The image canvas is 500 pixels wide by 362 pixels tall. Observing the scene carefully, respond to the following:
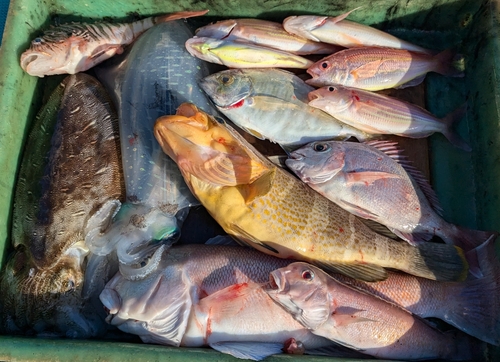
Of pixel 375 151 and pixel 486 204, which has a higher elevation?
pixel 375 151

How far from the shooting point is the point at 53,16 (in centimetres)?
273

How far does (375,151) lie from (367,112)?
0.25 metres

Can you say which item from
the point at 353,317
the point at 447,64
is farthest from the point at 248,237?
the point at 447,64

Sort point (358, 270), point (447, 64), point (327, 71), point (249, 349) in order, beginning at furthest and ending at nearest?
point (447, 64) < point (327, 71) < point (358, 270) < point (249, 349)

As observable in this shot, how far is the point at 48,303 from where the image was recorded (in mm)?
2107

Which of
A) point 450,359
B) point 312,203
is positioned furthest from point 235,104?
point 450,359

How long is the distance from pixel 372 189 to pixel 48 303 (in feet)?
6.18

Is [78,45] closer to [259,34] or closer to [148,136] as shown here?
[148,136]

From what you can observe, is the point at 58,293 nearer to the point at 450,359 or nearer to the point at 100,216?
the point at 100,216

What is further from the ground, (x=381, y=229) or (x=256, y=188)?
(x=256, y=188)

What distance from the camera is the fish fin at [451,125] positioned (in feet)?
8.23

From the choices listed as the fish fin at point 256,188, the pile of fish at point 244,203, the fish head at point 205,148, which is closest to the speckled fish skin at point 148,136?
the pile of fish at point 244,203

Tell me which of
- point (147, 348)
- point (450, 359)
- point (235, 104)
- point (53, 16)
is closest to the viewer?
point (147, 348)

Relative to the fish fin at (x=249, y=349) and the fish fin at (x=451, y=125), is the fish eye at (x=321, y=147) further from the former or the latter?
the fish fin at (x=249, y=349)
